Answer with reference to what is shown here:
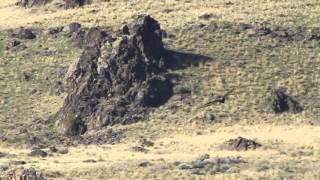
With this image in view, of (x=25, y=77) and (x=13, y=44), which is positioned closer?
(x=25, y=77)

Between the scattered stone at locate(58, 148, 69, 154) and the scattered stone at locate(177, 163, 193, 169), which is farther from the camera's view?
the scattered stone at locate(58, 148, 69, 154)

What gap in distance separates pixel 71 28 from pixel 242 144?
31.8 m

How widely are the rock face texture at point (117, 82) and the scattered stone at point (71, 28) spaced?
11967 millimetres

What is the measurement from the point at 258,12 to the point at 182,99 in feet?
77.3

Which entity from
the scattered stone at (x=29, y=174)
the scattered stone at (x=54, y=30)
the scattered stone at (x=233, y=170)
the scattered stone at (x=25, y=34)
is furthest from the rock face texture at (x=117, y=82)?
the scattered stone at (x=233, y=170)

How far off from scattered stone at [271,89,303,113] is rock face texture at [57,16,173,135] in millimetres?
7803

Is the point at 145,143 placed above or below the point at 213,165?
below

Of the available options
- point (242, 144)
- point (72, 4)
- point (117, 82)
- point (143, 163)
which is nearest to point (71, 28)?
point (72, 4)

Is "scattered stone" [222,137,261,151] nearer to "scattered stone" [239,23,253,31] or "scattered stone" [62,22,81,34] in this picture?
"scattered stone" [239,23,253,31]

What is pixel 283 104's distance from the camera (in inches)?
2434

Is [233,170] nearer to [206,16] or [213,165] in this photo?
[213,165]

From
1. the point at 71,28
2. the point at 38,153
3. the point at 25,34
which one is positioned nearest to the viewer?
the point at 38,153

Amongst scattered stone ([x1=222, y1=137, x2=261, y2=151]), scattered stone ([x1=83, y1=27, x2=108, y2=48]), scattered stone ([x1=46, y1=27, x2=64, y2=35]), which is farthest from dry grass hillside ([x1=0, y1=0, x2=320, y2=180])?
scattered stone ([x1=83, y1=27, x2=108, y2=48])

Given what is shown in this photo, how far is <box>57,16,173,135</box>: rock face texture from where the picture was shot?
6200cm
